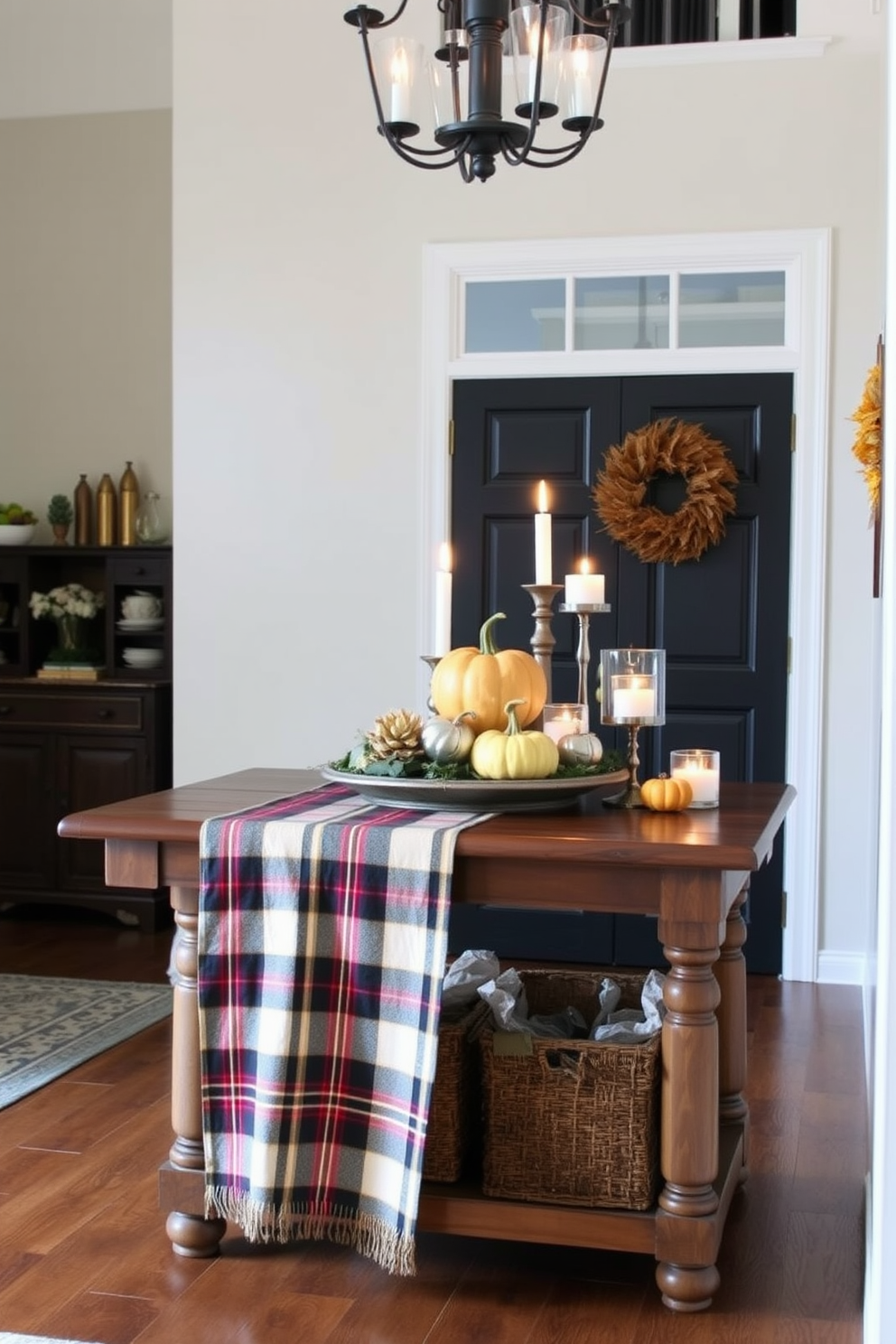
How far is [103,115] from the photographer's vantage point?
256 inches

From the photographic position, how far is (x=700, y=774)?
9.26 ft

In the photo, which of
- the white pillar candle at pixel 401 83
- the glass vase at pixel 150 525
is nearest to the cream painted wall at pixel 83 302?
the glass vase at pixel 150 525

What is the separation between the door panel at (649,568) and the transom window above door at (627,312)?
0.13 metres

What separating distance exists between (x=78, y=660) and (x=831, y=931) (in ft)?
9.92

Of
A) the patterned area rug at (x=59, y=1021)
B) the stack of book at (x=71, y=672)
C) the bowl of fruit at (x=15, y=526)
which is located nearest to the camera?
the patterned area rug at (x=59, y=1021)

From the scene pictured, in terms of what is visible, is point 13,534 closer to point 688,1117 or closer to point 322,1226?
point 322,1226

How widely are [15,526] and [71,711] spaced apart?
0.90 metres

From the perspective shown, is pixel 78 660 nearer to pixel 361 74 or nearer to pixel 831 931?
pixel 361 74

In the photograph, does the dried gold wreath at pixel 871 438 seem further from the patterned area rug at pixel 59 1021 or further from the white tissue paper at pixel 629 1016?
the patterned area rug at pixel 59 1021

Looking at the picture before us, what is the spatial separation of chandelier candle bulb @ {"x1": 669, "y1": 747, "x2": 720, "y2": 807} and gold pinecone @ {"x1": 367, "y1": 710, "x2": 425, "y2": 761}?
48 cm

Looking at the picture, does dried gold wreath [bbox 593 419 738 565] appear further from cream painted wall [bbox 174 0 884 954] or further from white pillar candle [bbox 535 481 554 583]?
white pillar candle [bbox 535 481 554 583]

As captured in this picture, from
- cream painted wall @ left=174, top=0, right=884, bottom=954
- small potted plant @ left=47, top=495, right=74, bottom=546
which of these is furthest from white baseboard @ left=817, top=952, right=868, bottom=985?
small potted plant @ left=47, top=495, right=74, bottom=546

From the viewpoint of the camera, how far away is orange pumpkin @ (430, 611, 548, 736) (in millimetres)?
2750

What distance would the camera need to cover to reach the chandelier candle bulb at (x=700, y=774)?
9.25 feet
